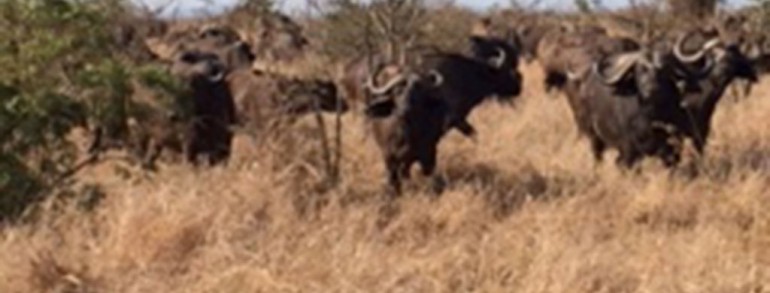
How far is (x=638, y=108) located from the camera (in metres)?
11.7

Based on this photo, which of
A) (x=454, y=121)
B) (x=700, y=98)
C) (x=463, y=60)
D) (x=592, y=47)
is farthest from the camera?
(x=592, y=47)

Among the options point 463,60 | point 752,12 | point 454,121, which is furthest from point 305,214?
point 752,12

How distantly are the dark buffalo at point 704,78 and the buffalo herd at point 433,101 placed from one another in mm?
12

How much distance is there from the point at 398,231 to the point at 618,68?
12.2ft

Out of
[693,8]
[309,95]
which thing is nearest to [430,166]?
[309,95]

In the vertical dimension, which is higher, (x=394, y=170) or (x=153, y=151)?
(x=153, y=151)

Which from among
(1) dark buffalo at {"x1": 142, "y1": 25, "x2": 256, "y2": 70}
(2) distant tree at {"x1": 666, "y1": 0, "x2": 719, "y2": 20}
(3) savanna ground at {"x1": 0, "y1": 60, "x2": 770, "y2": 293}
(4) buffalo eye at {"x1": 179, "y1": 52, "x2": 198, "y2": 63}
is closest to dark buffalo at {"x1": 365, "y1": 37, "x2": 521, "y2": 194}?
(3) savanna ground at {"x1": 0, "y1": 60, "x2": 770, "y2": 293}

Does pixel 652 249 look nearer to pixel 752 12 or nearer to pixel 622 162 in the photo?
pixel 622 162

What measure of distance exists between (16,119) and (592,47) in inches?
396

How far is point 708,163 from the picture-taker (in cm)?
1148

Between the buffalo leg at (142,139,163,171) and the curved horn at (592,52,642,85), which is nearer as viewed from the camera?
the buffalo leg at (142,139,163,171)

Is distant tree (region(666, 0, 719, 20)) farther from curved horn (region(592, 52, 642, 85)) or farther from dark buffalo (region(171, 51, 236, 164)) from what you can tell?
dark buffalo (region(171, 51, 236, 164))

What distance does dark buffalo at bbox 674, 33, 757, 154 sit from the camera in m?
12.1

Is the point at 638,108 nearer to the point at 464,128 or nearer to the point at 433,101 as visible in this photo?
the point at 433,101
